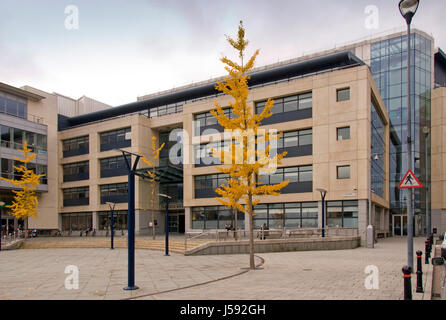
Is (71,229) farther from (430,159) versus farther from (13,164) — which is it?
(430,159)

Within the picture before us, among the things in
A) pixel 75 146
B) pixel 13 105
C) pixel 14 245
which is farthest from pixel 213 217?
pixel 13 105

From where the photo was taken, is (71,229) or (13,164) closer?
(13,164)

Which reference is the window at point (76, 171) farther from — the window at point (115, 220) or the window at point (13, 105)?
the window at point (13, 105)

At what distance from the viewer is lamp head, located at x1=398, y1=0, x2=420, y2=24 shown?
539 inches

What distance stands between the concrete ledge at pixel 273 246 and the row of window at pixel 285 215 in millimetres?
4797

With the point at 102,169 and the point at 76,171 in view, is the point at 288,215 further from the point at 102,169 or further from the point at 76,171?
the point at 76,171

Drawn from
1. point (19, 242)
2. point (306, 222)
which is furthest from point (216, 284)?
point (19, 242)

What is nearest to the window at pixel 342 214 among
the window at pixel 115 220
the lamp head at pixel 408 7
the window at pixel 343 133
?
the window at pixel 343 133

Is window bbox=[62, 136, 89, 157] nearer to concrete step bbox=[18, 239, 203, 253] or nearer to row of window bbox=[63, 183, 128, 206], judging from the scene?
row of window bbox=[63, 183, 128, 206]

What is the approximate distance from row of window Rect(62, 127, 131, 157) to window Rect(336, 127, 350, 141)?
87.1 feet

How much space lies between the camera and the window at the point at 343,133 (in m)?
34.4

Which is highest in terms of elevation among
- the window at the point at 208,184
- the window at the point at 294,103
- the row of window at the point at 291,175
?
the window at the point at 294,103

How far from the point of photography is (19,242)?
3694 cm
